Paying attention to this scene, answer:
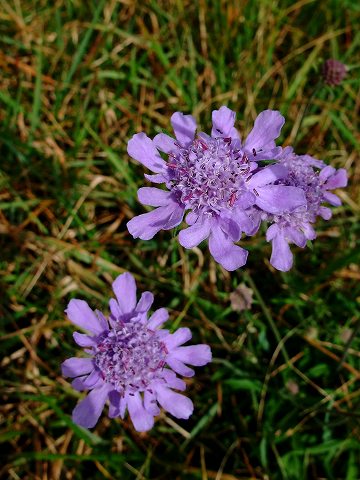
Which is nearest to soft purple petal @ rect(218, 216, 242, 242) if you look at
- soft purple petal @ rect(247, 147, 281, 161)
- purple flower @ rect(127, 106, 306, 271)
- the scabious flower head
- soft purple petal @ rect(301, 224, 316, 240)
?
purple flower @ rect(127, 106, 306, 271)

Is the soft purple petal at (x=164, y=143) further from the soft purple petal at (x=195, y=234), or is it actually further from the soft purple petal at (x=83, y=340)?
the soft purple petal at (x=83, y=340)

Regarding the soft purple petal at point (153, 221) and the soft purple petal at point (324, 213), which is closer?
the soft purple petal at point (153, 221)

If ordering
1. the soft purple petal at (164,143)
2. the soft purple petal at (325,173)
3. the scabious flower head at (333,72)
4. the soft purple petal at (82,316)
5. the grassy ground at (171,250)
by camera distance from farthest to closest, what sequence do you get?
the grassy ground at (171,250), the scabious flower head at (333,72), the soft purple petal at (325,173), the soft purple petal at (82,316), the soft purple petal at (164,143)

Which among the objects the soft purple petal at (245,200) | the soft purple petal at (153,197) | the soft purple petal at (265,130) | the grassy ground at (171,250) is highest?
the soft purple petal at (265,130)

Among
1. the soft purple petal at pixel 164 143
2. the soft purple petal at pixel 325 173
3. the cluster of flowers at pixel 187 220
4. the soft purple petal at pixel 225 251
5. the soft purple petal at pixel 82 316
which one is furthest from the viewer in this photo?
the soft purple petal at pixel 325 173

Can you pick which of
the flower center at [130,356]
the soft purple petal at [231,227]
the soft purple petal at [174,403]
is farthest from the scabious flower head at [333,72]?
the soft purple petal at [174,403]

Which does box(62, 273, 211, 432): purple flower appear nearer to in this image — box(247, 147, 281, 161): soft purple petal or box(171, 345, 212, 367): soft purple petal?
box(171, 345, 212, 367): soft purple petal

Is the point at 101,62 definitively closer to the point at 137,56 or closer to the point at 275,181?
the point at 137,56
